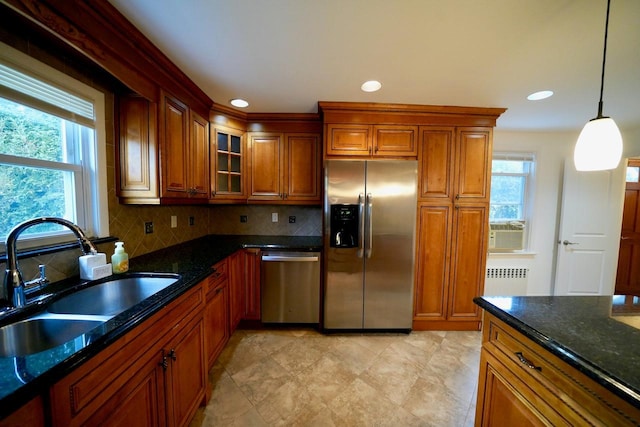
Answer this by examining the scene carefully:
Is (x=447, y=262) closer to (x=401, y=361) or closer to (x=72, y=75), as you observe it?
(x=401, y=361)

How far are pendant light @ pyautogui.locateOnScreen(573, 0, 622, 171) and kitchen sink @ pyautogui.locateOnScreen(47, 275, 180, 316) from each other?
2210 millimetres

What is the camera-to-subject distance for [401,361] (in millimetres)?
2043

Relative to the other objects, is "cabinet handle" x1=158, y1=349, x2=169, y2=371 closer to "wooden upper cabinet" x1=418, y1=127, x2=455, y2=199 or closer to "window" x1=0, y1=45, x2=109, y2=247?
"window" x1=0, y1=45, x2=109, y2=247

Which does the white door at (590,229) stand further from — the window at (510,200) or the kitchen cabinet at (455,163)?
the kitchen cabinet at (455,163)

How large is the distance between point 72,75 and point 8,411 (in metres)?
1.74

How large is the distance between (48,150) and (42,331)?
1021 mm

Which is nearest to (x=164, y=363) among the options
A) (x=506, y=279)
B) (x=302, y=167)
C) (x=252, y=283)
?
(x=252, y=283)

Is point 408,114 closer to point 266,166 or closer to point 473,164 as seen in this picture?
point 473,164

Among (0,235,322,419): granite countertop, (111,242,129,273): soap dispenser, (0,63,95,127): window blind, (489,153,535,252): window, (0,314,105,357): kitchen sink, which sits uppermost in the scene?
(0,63,95,127): window blind

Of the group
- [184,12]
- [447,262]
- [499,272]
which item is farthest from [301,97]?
[499,272]

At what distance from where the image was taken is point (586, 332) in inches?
34.2

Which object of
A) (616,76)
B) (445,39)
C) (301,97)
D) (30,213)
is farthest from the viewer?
(301,97)

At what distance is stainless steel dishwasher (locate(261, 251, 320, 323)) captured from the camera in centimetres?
241

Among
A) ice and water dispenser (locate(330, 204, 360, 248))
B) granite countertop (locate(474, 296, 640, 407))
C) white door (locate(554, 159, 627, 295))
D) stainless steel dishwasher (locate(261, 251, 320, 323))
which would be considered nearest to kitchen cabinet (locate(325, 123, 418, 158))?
ice and water dispenser (locate(330, 204, 360, 248))
